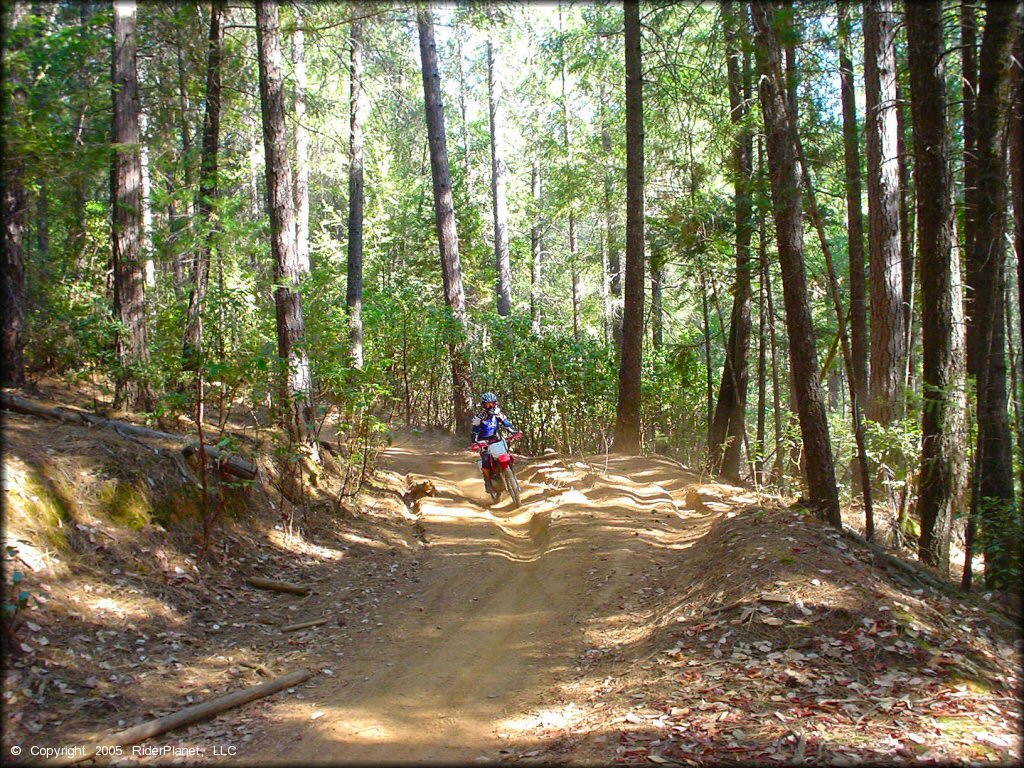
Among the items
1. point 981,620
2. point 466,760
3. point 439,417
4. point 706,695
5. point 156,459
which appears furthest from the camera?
point 439,417

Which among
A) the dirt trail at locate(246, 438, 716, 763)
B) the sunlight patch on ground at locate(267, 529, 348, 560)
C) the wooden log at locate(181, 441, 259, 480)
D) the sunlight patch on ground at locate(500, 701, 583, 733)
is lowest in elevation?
the sunlight patch on ground at locate(500, 701, 583, 733)

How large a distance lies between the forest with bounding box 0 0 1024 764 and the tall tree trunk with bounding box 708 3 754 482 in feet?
0.36

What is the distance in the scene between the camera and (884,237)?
12367 mm

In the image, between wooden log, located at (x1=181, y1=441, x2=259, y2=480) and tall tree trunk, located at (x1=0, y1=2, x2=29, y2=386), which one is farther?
wooden log, located at (x1=181, y1=441, x2=259, y2=480)

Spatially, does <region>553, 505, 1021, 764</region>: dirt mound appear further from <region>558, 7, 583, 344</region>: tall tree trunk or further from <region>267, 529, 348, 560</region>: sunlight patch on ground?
<region>558, 7, 583, 344</region>: tall tree trunk

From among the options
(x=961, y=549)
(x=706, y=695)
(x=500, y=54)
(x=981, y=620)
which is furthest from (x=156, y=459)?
(x=500, y=54)

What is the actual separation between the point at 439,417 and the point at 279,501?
34.2ft

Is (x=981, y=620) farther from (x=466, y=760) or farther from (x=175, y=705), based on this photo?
(x=175, y=705)

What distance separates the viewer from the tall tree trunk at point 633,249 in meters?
14.1

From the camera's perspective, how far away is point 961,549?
11.0 m

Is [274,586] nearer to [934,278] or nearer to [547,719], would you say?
[547,719]

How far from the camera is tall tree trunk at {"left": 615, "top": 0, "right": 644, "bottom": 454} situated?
14.1m

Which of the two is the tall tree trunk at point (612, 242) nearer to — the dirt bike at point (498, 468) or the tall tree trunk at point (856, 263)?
the tall tree trunk at point (856, 263)

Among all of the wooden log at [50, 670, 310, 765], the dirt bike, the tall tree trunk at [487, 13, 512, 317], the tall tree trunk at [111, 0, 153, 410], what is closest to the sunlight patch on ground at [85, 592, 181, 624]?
the wooden log at [50, 670, 310, 765]
